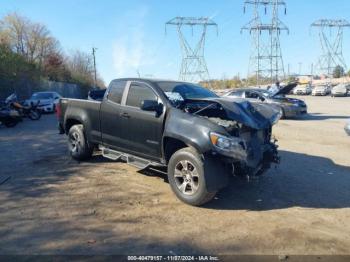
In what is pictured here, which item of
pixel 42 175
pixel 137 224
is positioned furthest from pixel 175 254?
pixel 42 175

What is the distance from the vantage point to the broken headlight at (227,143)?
5.63 m

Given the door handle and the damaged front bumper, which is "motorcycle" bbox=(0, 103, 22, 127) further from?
the damaged front bumper

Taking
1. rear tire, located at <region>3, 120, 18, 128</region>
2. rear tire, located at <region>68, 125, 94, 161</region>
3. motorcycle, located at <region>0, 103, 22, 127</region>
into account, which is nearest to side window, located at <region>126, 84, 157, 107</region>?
rear tire, located at <region>68, 125, 94, 161</region>

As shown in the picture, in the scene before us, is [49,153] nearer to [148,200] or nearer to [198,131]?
[148,200]

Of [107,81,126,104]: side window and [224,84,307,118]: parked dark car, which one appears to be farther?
[224,84,307,118]: parked dark car

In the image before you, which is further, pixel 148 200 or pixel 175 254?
pixel 148 200

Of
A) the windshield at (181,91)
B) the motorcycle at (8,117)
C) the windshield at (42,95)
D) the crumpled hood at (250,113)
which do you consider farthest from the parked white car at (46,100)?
the crumpled hood at (250,113)

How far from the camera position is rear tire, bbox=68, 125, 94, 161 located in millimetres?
8555

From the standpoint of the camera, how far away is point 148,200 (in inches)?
246

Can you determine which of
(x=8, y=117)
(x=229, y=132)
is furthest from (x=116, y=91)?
(x=8, y=117)

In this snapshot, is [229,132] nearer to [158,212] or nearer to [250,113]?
[250,113]

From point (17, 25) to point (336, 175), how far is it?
6452cm

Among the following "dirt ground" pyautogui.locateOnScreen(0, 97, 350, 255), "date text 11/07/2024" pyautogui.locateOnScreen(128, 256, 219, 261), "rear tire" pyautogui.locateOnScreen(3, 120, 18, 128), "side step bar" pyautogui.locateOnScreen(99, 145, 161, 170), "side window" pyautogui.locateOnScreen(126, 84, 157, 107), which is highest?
"side window" pyautogui.locateOnScreen(126, 84, 157, 107)

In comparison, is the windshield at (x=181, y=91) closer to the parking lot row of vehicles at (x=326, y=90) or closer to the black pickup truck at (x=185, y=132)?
the black pickup truck at (x=185, y=132)
